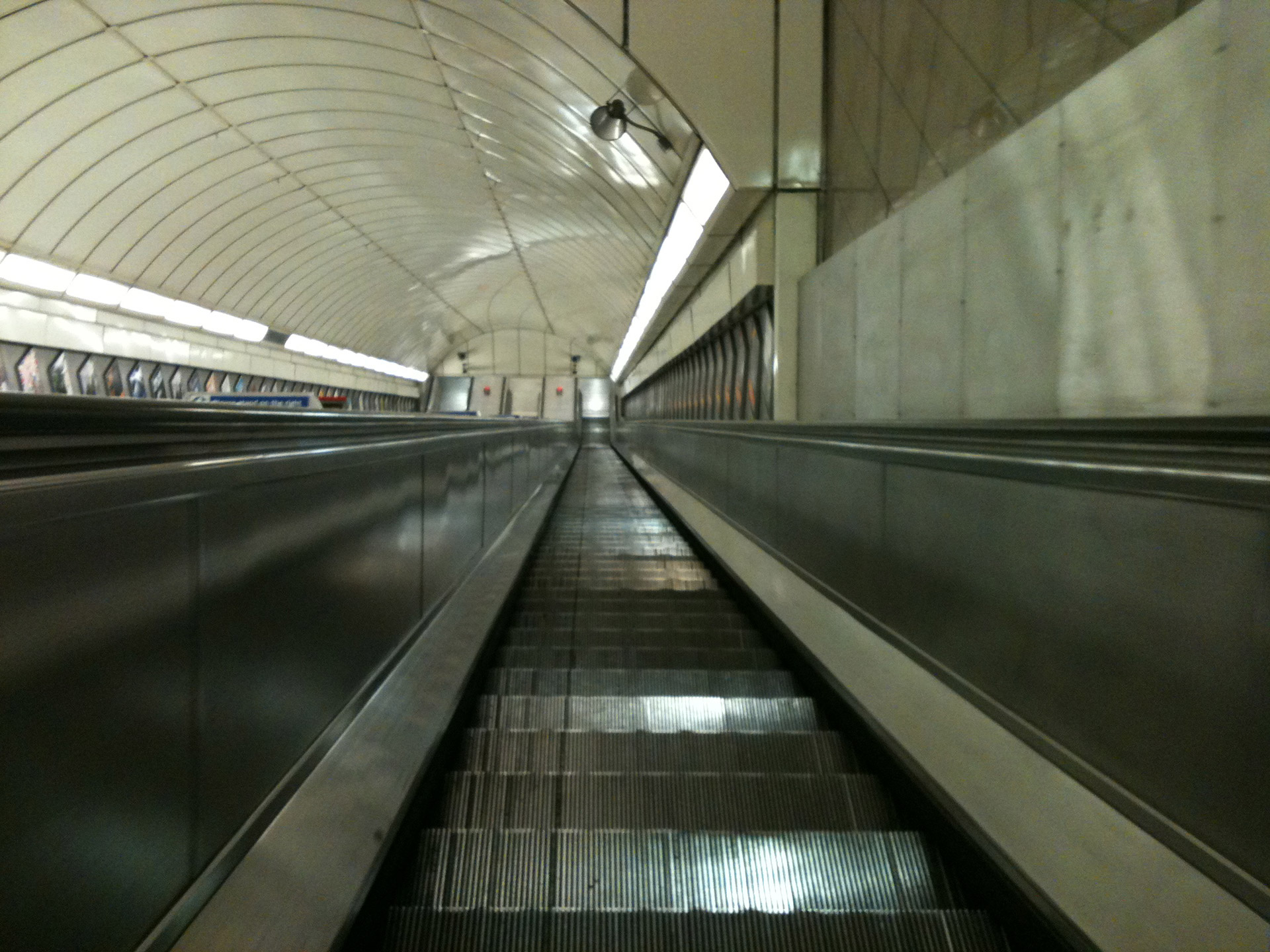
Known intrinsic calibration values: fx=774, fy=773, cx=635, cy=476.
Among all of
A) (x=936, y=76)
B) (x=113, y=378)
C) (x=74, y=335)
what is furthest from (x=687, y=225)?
(x=113, y=378)

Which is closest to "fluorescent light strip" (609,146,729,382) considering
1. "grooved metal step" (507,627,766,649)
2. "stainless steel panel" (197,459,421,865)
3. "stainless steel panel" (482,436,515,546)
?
"stainless steel panel" (482,436,515,546)

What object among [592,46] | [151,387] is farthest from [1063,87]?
[151,387]

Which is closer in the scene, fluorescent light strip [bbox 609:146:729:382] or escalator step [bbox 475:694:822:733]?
escalator step [bbox 475:694:822:733]

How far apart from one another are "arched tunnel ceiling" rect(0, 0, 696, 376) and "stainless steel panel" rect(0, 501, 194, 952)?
9.24m

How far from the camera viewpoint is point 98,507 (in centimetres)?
129

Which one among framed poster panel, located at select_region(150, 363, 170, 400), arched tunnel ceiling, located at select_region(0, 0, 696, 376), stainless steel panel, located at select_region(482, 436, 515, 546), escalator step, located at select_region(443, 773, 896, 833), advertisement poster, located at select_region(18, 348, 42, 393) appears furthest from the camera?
framed poster panel, located at select_region(150, 363, 170, 400)

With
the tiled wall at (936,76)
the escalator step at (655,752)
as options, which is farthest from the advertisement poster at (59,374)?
the escalator step at (655,752)

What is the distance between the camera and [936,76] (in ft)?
18.4

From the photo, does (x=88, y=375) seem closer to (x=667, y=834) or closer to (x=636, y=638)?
(x=636, y=638)

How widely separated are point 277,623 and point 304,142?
57.2 ft

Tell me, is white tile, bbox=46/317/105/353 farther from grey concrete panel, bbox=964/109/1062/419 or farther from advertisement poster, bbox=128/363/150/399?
grey concrete panel, bbox=964/109/1062/419

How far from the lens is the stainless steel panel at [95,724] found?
111 centimetres

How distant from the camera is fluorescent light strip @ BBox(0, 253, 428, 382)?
14.1 m

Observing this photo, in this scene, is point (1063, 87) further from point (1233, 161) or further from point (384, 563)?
point (384, 563)
